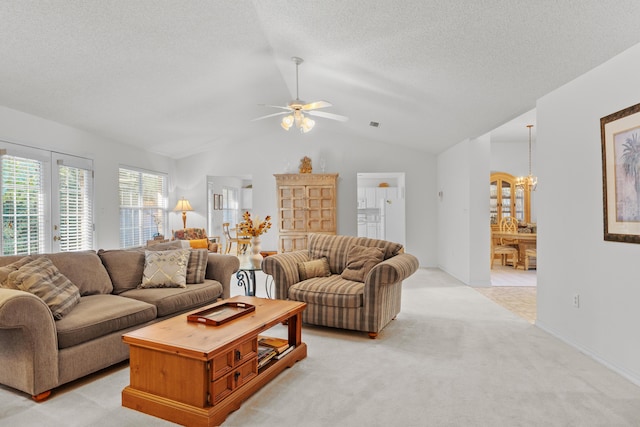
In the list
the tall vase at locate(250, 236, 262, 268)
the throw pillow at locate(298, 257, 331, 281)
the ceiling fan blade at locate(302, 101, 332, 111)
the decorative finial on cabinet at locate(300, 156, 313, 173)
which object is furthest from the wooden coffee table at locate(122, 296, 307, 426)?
the decorative finial on cabinet at locate(300, 156, 313, 173)

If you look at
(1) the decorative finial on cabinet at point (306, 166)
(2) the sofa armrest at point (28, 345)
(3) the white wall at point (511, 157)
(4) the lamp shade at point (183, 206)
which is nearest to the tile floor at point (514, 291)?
(3) the white wall at point (511, 157)

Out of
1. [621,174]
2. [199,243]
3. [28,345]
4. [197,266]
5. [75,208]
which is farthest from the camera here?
[199,243]

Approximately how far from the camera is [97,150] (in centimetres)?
558

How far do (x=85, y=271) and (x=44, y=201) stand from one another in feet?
7.35

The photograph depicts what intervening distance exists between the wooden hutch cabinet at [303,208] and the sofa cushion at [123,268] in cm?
384

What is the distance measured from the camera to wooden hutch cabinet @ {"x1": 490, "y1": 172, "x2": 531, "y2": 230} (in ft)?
26.3

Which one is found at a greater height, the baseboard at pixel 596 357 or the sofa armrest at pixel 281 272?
the sofa armrest at pixel 281 272

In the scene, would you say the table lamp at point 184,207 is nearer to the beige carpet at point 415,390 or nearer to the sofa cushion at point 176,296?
the sofa cushion at point 176,296

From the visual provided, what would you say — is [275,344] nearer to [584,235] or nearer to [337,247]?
[337,247]

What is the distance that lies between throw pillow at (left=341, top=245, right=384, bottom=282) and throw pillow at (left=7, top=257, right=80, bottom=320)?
92.7 inches

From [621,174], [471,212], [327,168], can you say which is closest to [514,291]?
[471,212]

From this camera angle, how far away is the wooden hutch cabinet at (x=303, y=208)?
23.8ft

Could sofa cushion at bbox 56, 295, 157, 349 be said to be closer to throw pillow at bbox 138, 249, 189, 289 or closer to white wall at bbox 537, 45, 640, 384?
throw pillow at bbox 138, 249, 189, 289

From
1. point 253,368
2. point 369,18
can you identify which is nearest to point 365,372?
point 253,368
